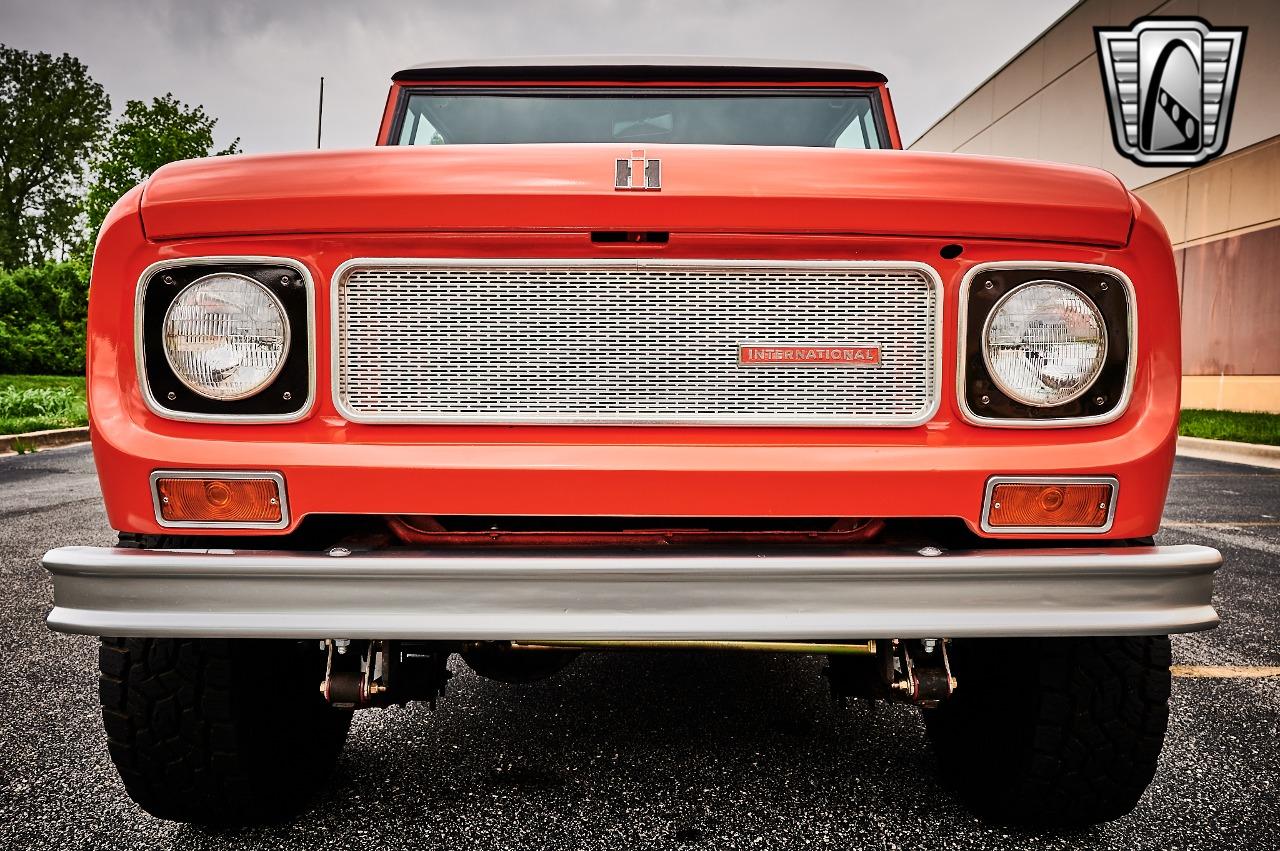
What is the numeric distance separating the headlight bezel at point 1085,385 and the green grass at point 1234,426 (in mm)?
8737

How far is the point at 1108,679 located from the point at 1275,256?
543 inches

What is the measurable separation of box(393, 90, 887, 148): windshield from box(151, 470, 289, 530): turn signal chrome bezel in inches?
60.2

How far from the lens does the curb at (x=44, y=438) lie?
8969 millimetres

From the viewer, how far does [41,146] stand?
35688mm

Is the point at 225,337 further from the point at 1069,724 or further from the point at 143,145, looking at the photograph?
the point at 143,145

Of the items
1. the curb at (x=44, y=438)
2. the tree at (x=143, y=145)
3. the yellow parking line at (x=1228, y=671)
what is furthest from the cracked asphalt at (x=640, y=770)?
the tree at (x=143, y=145)

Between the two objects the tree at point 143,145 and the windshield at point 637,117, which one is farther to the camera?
the tree at point 143,145

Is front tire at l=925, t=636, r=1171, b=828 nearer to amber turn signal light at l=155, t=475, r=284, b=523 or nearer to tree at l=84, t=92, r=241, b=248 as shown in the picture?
amber turn signal light at l=155, t=475, r=284, b=523

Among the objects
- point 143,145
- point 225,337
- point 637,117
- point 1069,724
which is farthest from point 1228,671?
point 143,145

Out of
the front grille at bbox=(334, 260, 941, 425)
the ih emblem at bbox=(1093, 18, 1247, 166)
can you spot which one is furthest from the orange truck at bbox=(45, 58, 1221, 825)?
the ih emblem at bbox=(1093, 18, 1247, 166)

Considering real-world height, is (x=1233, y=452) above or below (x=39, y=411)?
below

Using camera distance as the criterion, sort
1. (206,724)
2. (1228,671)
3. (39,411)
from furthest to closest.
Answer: (39,411), (1228,671), (206,724)

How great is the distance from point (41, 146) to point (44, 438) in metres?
34.8

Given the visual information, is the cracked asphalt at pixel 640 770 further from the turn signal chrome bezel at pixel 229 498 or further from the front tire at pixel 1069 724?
the turn signal chrome bezel at pixel 229 498
